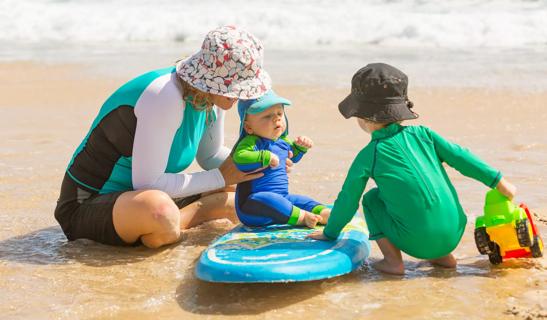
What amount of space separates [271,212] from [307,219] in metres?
0.18

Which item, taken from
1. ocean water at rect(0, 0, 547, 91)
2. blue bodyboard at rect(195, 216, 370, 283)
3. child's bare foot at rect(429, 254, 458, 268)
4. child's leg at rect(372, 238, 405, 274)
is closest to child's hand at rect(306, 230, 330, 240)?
blue bodyboard at rect(195, 216, 370, 283)

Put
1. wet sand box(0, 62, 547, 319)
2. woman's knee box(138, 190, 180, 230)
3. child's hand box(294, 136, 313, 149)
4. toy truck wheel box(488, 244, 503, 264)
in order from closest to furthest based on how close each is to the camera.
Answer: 1. wet sand box(0, 62, 547, 319)
2. toy truck wheel box(488, 244, 503, 264)
3. woman's knee box(138, 190, 180, 230)
4. child's hand box(294, 136, 313, 149)

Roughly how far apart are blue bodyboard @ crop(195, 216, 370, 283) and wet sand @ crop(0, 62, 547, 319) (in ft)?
0.36

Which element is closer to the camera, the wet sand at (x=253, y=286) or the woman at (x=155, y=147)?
the wet sand at (x=253, y=286)

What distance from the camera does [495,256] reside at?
11.9 feet

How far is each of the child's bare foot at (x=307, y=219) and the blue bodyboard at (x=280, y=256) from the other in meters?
0.06

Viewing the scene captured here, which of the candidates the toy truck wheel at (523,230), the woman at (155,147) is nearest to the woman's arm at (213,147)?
the woman at (155,147)

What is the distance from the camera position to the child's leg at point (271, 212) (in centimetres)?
396

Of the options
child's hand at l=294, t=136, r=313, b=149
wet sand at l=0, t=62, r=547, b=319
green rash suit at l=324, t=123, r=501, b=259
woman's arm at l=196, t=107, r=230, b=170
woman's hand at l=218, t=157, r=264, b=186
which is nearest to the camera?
wet sand at l=0, t=62, r=547, b=319

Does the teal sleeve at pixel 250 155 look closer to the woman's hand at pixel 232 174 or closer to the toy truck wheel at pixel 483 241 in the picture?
the woman's hand at pixel 232 174

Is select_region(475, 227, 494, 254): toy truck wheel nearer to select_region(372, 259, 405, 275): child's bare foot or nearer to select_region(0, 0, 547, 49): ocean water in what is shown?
select_region(372, 259, 405, 275): child's bare foot

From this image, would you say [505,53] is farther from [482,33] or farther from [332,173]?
[332,173]

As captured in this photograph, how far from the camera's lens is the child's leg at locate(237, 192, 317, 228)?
3.96 metres

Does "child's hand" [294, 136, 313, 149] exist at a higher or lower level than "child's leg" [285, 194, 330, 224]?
higher
